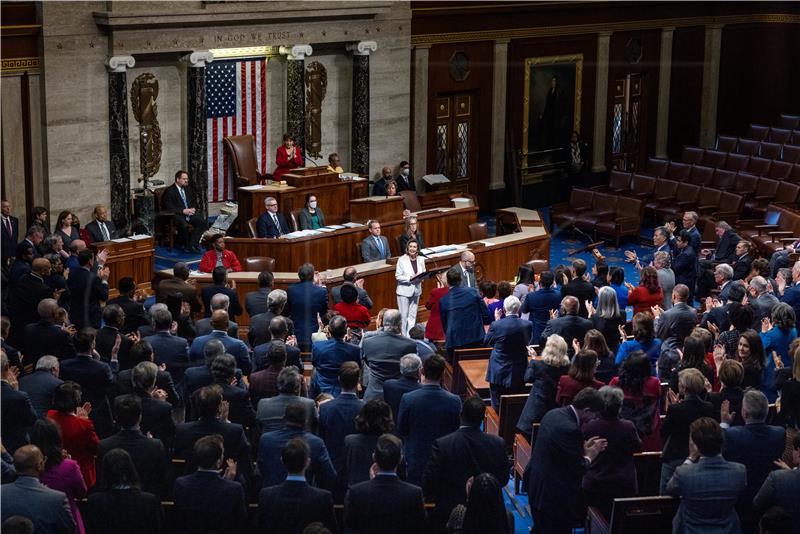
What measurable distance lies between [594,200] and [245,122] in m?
5.85

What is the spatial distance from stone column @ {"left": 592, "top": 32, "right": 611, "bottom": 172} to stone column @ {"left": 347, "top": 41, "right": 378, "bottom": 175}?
5465 mm

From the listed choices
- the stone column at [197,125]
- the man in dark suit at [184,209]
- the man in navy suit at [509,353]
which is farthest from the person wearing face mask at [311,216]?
the man in navy suit at [509,353]

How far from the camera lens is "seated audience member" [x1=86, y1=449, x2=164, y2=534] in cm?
627

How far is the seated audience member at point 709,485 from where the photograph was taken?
6.65 meters

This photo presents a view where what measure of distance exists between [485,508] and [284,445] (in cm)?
146

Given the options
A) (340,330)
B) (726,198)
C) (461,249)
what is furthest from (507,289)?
(726,198)

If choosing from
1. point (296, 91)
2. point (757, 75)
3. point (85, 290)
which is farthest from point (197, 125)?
point (757, 75)

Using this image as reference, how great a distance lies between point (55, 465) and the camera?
666 cm

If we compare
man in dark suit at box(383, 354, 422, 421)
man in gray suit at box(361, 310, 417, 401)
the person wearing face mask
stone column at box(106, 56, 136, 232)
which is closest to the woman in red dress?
the person wearing face mask

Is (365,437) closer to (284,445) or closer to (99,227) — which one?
(284,445)

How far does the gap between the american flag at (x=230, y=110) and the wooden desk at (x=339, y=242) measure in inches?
160

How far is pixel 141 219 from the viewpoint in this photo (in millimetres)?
17516

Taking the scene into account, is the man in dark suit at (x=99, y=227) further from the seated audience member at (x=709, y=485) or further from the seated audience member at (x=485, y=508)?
the seated audience member at (x=709, y=485)

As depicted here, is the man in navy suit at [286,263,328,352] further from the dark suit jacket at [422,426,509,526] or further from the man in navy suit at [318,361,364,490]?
the dark suit jacket at [422,426,509,526]
